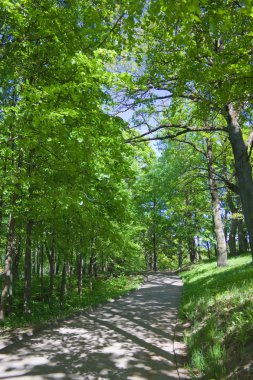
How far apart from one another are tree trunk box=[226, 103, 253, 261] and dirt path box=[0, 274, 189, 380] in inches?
154

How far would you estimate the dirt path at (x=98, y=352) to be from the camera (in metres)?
5.70

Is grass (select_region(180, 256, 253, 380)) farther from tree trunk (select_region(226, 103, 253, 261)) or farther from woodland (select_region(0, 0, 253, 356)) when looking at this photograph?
woodland (select_region(0, 0, 253, 356))

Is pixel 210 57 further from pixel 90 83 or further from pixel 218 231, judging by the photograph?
pixel 218 231

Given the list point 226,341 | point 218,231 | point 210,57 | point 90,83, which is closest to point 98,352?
point 226,341

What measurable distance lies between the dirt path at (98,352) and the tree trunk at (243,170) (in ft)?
12.8

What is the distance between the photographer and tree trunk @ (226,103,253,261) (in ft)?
30.9

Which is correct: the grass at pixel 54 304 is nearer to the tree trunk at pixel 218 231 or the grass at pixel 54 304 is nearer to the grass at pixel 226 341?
the grass at pixel 226 341

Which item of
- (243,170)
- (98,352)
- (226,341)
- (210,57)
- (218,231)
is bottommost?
(98,352)

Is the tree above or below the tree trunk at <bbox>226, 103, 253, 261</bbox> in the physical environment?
above

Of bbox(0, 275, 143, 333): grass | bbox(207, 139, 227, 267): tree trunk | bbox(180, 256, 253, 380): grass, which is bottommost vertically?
bbox(0, 275, 143, 333): grass

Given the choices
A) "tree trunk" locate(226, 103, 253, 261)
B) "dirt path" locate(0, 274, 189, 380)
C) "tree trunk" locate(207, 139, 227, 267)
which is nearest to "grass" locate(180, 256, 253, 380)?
"dirt path" locate(0, 274, 189, 380)

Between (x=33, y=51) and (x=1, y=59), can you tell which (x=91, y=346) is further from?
(x=33, y=51)

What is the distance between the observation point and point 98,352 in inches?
275

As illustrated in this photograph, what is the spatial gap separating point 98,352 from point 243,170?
6418 mm
